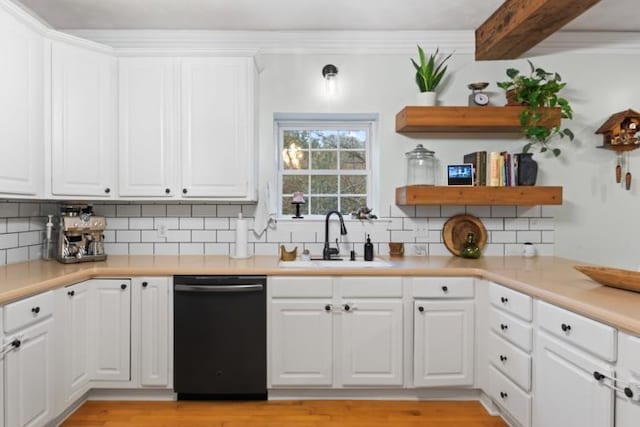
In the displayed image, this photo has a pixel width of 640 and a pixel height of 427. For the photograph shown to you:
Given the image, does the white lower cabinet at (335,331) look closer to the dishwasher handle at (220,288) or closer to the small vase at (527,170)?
Answer: the dishwasher handle at (220,288)

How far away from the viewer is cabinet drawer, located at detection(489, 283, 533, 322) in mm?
2092

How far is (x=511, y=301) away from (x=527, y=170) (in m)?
1.15

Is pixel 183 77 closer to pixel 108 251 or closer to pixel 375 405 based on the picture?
pixel 108 251

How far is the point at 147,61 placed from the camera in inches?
113

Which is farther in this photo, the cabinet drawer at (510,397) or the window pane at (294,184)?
the window pane at (294,184)

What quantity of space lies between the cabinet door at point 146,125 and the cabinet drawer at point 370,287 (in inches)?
54.3

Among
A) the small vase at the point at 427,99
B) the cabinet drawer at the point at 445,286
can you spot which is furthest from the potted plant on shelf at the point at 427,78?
the cabinet drawer at the point at 445,286

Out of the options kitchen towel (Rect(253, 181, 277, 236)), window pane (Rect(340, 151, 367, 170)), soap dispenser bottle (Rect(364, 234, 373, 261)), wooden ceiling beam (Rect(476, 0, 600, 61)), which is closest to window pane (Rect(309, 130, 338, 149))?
window pane (Rect(340, 151, 367, 170))

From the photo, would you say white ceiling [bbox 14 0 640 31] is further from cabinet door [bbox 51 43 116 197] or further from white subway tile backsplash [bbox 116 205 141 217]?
white subway tile backsplash [bbox 116 205 141 217]

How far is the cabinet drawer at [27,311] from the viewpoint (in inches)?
73.3

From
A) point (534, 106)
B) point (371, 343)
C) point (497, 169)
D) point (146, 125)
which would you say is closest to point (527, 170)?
point (497, 169)

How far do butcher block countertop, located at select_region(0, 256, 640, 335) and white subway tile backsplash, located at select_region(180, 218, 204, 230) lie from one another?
233mm

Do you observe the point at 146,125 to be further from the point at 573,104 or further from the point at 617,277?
the point at 573,104

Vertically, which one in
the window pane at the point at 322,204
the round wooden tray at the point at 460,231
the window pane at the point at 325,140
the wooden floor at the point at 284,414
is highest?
the window pane at the point at 325,140
